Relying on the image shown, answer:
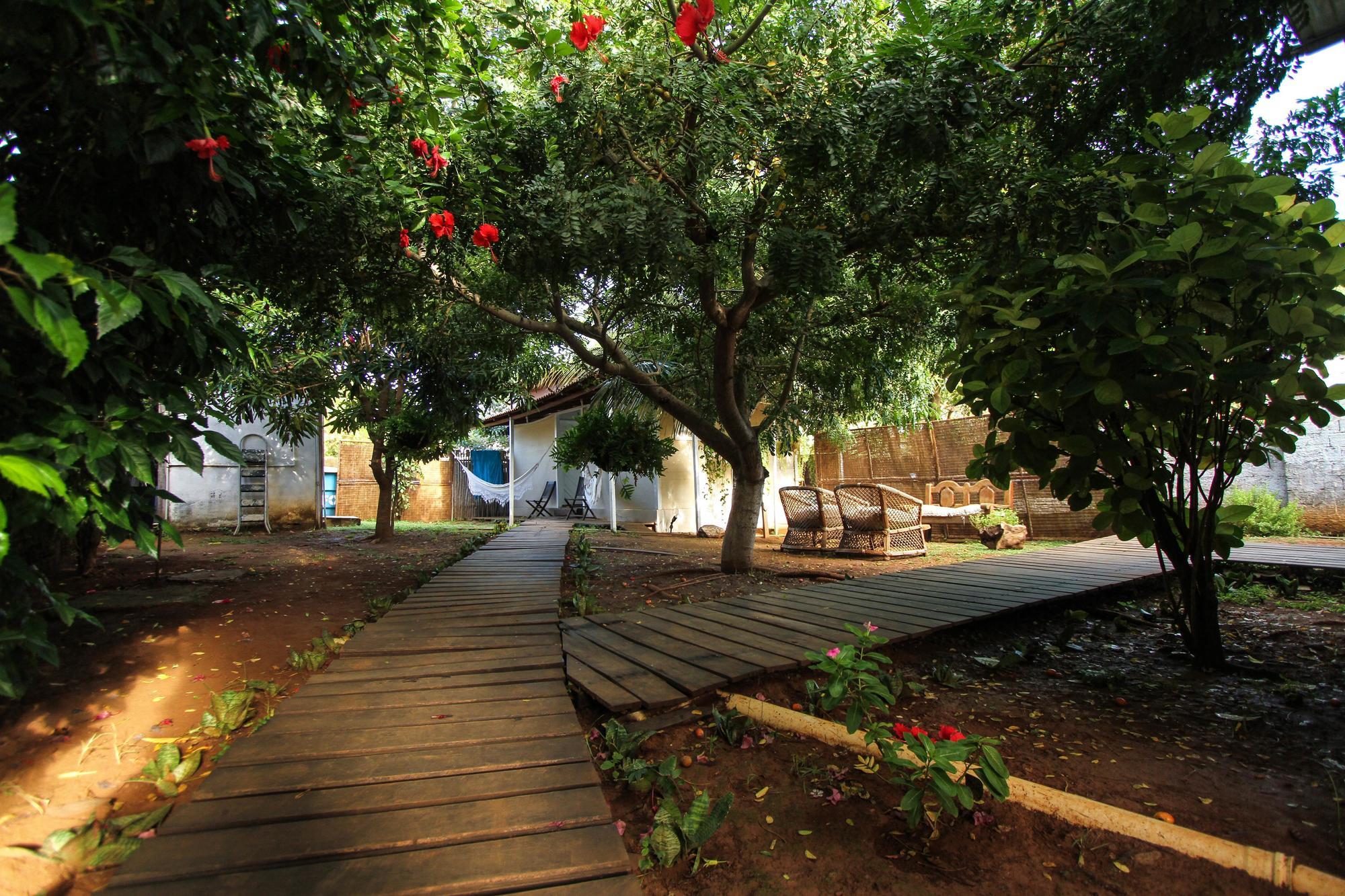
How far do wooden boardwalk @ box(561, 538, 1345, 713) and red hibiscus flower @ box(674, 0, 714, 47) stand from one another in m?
3.10

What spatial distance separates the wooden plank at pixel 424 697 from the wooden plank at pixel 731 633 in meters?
1.00

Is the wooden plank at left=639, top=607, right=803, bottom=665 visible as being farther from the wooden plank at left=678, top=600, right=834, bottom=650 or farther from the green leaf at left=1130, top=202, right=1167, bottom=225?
the green leaf at left=1130, top=202, right=1167, bottom=225

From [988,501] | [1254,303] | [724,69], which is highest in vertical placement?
[724,69]

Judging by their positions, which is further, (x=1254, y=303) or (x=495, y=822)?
(x=1254, y=303)

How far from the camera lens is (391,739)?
7.30ft

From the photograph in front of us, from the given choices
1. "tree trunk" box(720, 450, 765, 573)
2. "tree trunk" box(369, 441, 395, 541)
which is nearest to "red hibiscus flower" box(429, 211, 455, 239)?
"tree trunk" box(720, 450, 765, 573)

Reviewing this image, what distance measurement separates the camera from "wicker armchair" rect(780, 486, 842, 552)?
847 centimetres

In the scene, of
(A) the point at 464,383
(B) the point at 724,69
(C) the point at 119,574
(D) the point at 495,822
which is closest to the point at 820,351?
(B) the point at 724,69

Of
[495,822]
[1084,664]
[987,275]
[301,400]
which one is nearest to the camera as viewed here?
[495,822]

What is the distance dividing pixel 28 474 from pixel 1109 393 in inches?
115

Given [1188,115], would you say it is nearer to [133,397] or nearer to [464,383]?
[133,397]

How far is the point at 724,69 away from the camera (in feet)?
12.0

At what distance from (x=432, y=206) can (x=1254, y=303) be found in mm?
3950

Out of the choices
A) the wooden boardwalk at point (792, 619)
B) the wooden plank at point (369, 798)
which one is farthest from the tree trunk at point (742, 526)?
the wooden plank at point (369, 798)
